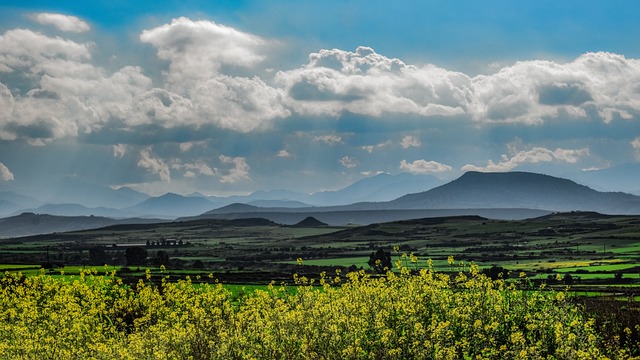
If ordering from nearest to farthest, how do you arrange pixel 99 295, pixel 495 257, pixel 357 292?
pixel 357 292 < pixel 99 295 < pixel 495 257

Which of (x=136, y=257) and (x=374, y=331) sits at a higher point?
(x=374, y=331)

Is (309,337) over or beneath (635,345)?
over

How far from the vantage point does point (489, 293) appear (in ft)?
87.1

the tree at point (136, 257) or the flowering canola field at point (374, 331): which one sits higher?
the flowering canola field at point (374, 331)

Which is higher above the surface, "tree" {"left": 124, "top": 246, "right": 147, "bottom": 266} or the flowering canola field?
the flowering canola field

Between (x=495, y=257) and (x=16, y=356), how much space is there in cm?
16800

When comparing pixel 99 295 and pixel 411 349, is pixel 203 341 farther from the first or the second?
pixel 99 295

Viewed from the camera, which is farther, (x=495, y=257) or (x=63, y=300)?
(x=495, y=257)

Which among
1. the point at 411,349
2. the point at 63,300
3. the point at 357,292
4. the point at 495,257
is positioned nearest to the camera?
the point at 411,349

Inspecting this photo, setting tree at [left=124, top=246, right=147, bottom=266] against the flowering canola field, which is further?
tree at [left=124, top=246, right=147, bottom=266]

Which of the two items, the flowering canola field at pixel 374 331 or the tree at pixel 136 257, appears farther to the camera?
the tree at pixel 136 257

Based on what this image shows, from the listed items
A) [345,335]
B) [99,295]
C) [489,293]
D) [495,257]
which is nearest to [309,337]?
[345,335]

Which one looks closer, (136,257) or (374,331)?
(374,331)

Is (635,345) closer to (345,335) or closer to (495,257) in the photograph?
(345,335)
